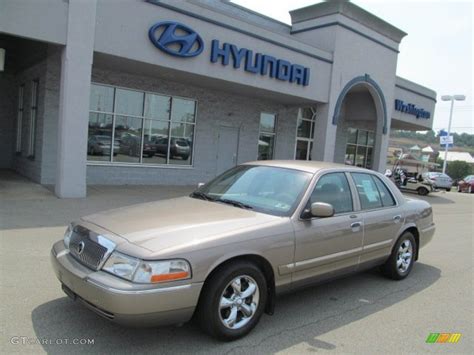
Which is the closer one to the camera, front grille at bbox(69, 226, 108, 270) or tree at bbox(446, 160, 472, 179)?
front grille at bbox(69, 226, 108, 270)

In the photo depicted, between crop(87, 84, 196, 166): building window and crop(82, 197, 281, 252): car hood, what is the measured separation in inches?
356

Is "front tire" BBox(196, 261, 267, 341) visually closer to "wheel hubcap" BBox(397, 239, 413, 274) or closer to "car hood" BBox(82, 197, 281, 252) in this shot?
"car hood" BBox(82, 197, 281, 252)

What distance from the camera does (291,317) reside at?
424 cm

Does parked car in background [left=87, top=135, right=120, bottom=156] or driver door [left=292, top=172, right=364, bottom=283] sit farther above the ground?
parked car in background [left=87, top=135, right=120, bottom=156]

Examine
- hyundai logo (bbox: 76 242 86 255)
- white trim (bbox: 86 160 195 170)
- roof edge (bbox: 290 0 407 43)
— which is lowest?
hyundai logo (bbox: 76 242 86 255)

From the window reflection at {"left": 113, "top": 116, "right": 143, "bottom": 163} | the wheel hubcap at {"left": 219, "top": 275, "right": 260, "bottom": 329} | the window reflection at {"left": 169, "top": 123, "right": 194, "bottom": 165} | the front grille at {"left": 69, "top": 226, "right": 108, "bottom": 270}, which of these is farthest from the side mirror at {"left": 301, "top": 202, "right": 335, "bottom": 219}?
the window reflection at {"left": 169, "top": 123, "right": 194, "bottom": 165}

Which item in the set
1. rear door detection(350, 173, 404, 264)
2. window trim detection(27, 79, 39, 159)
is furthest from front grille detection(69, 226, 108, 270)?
window trim detection(27, 79, 39, 159)

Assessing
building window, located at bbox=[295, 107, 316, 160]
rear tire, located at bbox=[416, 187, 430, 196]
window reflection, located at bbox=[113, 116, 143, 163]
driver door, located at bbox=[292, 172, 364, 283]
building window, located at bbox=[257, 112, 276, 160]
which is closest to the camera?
driver door, located at bbox=[292, 172, 364, 283]

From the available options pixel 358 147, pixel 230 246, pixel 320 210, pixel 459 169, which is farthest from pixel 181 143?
pixel 459 169

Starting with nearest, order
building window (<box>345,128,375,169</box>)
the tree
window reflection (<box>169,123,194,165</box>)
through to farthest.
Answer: window reflection (<box>169,123,194,165</box>) → building window (<box>345,128,375,169</box>) → the tree

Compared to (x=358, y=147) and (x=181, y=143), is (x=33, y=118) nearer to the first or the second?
(x=181, y=143)

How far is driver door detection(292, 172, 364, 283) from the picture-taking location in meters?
4.16

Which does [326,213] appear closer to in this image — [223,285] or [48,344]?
[223,285]

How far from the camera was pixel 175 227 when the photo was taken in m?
3.63
